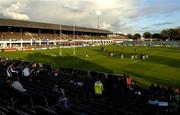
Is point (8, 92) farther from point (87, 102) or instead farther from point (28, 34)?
point (28, 34)

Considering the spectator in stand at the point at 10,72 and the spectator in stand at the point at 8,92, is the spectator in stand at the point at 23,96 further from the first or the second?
the spectator in stand at the point at 10,72

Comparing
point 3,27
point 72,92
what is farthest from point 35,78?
point 3,27

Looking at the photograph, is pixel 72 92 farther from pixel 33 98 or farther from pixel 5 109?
pixel 5 109

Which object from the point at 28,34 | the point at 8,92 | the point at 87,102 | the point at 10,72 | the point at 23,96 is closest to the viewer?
the point at 23,96

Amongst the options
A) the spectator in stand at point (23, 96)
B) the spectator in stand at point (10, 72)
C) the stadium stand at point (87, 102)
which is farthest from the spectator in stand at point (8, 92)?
the spectator in stand at point (10, 72)

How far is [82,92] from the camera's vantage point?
71.6 feet

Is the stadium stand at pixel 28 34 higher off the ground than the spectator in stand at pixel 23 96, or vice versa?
the stadium stand at pixel 28 34

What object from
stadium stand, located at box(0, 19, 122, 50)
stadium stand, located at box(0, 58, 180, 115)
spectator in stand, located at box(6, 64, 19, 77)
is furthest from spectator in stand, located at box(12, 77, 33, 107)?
stadium stand, located at box(0, 19, 122, 50)

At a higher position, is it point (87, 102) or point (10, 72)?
point (10, 72)

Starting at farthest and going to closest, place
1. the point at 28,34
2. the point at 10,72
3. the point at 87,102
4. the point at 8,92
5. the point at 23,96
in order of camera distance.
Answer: the point at 28,34 → the point at 10,72 → the point at 87,102 → the point at 8,92 → the point at 23,96

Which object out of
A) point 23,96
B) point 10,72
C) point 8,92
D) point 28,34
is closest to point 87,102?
point 23,96

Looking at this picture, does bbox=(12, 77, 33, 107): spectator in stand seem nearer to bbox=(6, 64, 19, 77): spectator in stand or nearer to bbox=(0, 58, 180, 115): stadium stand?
bbox=(0, 58, 180, 115): stadium stand

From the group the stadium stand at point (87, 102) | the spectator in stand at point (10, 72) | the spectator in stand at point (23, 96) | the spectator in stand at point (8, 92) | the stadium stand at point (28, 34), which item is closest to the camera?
the stadium stand at point (87, 102)

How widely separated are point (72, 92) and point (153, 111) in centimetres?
704
